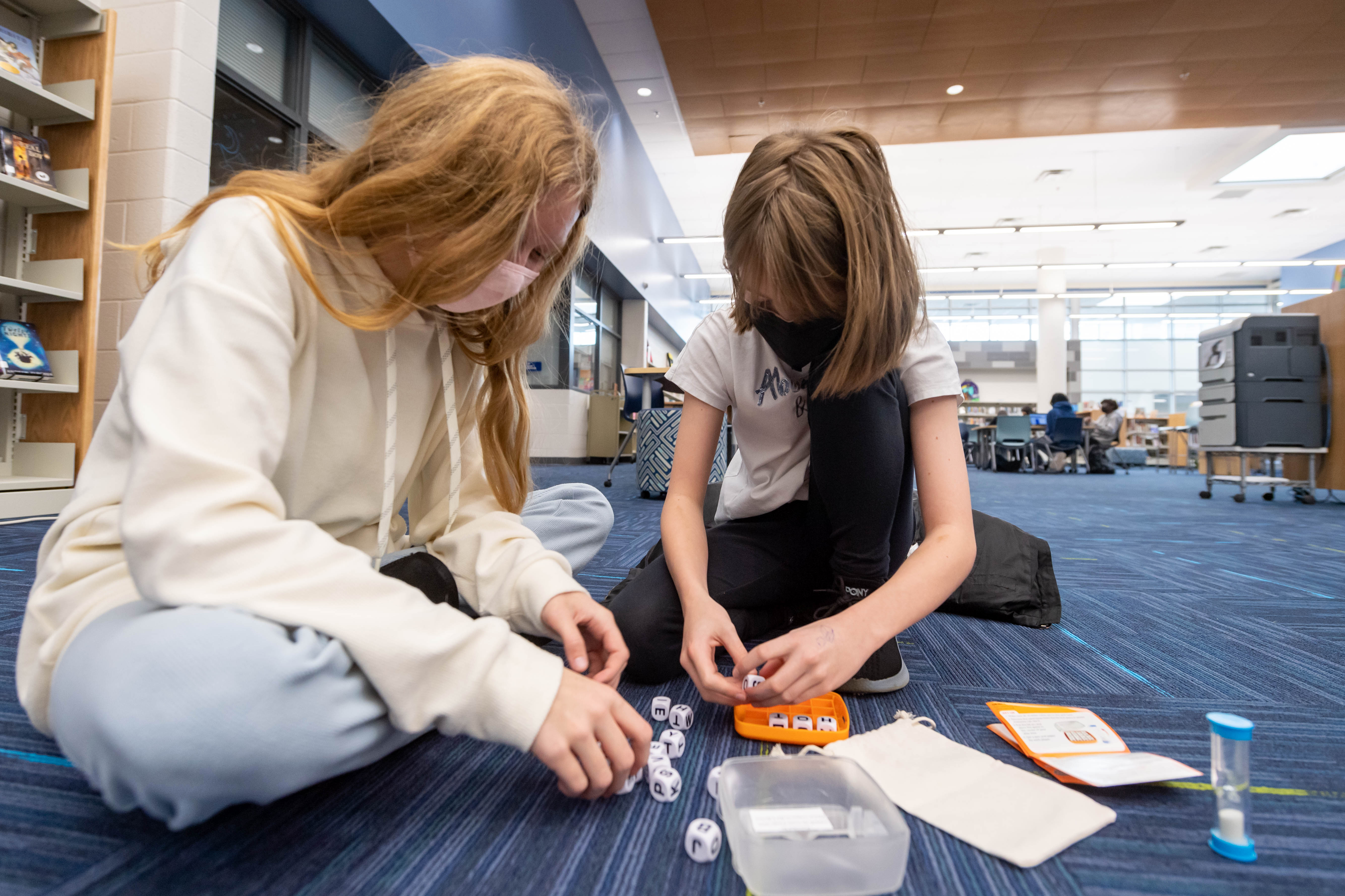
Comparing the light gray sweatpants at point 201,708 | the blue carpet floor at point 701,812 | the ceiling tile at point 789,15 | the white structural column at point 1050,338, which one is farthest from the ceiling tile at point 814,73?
the white structural column at point 1050,338

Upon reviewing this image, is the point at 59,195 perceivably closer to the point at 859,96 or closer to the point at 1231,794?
the point at 1231,794

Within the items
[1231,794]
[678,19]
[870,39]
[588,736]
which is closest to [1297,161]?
[870,39]

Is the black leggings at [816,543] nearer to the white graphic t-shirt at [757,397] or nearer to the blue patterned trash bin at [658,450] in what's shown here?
the white graphic t-shirt at [757,397]

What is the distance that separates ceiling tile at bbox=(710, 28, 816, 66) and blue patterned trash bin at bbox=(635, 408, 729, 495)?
9.77 ft

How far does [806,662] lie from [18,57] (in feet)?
9.11

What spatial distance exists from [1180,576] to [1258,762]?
1.29 m

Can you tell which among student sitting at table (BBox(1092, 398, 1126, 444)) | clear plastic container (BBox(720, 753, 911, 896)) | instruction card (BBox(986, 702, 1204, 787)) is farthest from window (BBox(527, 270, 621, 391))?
student sitting at table (BBox(1092, 398, 1126, 444))

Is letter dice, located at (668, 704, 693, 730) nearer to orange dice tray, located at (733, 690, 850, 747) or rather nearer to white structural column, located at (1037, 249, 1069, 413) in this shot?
orange dice tray, located at (733, 690, 850, 747)

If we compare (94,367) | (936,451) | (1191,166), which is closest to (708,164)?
(1191,166)

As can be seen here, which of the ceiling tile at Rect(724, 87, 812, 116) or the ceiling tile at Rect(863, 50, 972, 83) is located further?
the ceiling tile at Rect(724, 87, 812, 116)

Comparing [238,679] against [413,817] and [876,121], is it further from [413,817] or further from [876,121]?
[876,121]

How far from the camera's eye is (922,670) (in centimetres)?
104

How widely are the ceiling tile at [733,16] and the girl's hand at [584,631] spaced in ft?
15.9

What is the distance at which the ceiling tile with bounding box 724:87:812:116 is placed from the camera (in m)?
5.52
